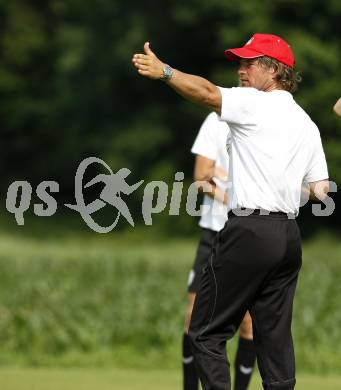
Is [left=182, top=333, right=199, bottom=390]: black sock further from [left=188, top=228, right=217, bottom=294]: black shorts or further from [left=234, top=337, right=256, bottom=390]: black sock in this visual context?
[left=188, top=228, right=217, bottom=294]: black shorts

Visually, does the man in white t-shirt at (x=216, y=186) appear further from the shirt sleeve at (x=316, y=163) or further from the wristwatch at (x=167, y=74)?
the wristwatch at (x=167, y=74)

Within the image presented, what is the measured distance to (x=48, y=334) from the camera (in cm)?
1090

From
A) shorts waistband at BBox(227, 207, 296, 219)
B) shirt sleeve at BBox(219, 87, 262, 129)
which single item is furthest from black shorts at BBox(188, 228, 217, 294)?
shirt sleeve at BBox(219, 87, 262, 129)

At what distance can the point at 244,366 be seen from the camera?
7.69 meters

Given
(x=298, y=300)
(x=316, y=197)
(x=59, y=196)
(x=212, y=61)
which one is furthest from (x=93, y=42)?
(x=316, y=197)

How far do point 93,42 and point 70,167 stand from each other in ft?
21.3

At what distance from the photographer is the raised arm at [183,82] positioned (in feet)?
17.8

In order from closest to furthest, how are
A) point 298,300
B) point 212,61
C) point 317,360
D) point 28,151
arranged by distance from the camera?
point 317,360 → point 298,300 → point 212,61 → point 28,151

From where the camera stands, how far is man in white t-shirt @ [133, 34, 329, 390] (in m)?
5.71

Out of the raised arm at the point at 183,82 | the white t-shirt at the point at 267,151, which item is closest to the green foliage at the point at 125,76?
the white t-shirt at the point at 267,151

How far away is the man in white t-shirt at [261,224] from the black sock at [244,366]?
5.61 feet

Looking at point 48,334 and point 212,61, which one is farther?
point 212,61

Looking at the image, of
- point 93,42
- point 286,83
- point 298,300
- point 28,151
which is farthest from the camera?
point 28,151

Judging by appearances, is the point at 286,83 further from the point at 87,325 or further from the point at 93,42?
the point at 93,42
